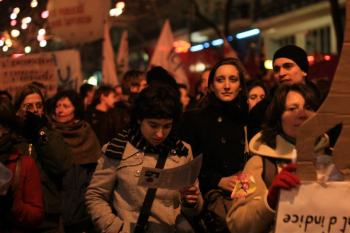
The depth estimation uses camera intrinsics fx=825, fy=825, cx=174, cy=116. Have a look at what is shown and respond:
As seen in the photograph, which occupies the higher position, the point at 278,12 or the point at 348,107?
the point at 278,12

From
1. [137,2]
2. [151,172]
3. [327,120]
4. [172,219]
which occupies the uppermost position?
[137,2]

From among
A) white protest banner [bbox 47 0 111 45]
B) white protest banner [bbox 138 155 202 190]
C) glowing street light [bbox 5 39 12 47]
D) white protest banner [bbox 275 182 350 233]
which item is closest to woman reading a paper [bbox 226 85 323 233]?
white protest banner [bbox 275 182 350 233]

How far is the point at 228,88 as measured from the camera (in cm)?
605

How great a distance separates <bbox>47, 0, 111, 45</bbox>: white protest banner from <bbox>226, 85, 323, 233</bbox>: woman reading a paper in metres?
10.4

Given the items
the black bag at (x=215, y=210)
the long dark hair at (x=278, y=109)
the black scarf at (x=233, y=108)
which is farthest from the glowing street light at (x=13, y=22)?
the long dark hair at (x=278, y=109)

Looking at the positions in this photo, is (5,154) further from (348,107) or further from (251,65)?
(251,65)

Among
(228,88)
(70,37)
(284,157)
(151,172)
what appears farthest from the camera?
(70,37)

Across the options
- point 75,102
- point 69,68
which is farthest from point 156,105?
point 69,68

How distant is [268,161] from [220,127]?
78.0 inches

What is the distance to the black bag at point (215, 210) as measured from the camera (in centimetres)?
555

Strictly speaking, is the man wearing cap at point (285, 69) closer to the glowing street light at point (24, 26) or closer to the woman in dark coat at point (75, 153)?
the woman in dark coat at point (75, 153)

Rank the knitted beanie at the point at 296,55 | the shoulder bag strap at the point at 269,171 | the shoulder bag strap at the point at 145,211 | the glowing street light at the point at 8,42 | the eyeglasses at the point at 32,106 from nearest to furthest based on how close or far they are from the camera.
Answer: the shoulder bag strap at the point at 269,171 < the shoulder bag strap at the point at 145,211 < the knitted beanie at the point at 296,55 < the eyeglasses at the point at 32,106 < the glowing street light at the point at 8,42

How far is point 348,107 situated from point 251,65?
15.0m

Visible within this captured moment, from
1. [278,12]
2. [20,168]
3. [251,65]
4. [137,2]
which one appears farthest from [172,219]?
[278,12]
